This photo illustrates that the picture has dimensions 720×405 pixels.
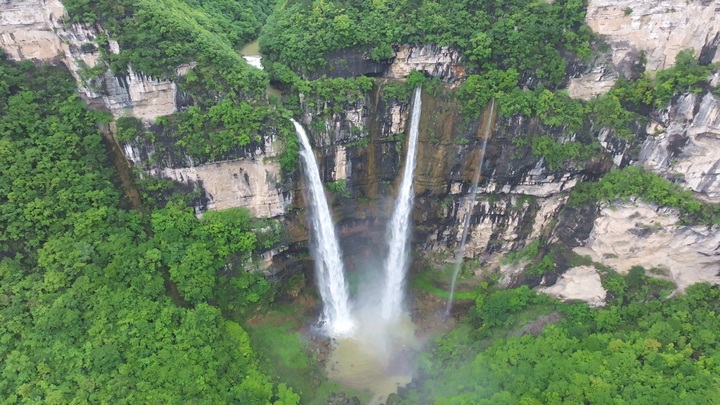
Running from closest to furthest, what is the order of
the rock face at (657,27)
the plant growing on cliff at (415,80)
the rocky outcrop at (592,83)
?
the rock face at (657,27) → the rocky outcrop at (592,83) → the plant growing on cliff at (415,80)

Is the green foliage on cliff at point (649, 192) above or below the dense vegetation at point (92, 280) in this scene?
above

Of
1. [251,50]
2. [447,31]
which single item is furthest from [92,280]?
[447,31]

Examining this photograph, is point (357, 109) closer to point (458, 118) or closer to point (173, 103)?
point (458, 118)

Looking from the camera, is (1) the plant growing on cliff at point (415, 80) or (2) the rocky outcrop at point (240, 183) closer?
(2) the rocky outcrop at point (240, 183)

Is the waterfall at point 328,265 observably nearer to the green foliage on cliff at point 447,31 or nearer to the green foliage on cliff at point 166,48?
the green foliage on cliff at point 166,48

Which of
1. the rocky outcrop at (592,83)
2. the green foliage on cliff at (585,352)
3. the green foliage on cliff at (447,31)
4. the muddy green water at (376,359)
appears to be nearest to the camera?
the green foliage on cliff at (585,352)

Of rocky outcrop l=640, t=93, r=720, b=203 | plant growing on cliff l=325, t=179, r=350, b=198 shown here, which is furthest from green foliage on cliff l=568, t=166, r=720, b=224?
plant growing on cliff l=325, t=179, r=350, b=198

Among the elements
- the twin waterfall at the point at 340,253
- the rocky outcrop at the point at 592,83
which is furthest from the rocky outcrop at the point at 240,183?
the rocky outcrop at the point at 592,83
